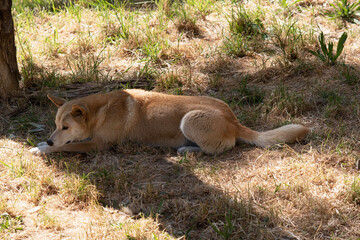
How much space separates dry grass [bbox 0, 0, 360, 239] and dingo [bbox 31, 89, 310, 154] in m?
0.13

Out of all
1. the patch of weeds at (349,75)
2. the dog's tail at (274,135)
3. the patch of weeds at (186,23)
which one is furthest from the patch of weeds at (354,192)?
the patch of weeds at (186,23)

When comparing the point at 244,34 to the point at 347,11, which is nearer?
the point at 244,34

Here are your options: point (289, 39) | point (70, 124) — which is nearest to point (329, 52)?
point (289, 39)

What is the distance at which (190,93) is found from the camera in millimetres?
6191

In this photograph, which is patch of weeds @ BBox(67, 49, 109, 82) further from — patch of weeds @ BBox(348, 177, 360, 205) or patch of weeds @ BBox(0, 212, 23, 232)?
patch of weeds @ BBox(348, 177, 360, 205)

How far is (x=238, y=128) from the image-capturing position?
193 inches

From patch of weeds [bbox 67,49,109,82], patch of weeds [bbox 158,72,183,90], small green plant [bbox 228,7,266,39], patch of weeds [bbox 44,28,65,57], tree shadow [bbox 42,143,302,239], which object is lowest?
tree shadow [bbox 42,143,302,239]

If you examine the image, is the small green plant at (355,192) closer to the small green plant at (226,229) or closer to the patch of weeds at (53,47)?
the small green plant at (226,229)

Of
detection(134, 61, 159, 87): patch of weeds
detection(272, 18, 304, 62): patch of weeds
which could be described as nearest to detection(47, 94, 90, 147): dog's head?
detection(134, 61, 159, 87): patch of weeds

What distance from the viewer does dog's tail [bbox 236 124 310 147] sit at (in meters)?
4.77

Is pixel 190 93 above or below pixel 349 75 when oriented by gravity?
below

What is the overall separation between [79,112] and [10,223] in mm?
1599

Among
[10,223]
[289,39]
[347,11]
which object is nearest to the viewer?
[10,223]

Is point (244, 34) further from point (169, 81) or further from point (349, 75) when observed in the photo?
point (349, 75)
